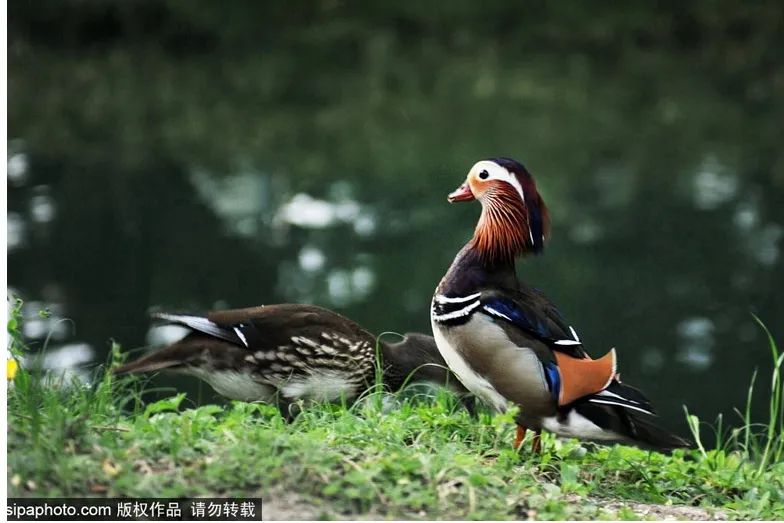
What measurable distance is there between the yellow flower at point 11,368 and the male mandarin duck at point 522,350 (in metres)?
1.35

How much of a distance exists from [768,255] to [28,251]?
6.17 m

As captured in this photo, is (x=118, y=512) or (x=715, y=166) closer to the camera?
(x=118, y=512)

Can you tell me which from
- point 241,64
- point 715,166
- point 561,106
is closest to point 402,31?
point 241,64

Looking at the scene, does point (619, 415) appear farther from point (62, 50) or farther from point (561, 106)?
point (62, 50)

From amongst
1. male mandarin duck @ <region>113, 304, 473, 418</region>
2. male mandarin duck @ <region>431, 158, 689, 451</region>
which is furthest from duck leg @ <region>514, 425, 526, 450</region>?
male mandarin duck @ <region>113, 304, 473, 418</region>

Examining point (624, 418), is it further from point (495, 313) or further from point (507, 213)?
Answer: point (507, 213)

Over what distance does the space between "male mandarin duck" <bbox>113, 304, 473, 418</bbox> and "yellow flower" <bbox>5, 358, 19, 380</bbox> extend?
0.61 m

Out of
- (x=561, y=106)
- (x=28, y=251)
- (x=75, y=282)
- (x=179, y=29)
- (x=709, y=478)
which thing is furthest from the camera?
(x=179, y=29)

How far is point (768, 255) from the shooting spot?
1060 cm

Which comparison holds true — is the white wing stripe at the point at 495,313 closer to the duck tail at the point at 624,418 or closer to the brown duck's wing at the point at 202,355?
the duck tail at the point at 624,418

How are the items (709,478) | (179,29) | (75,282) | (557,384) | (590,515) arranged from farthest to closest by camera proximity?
1. (179,29)
2. (75,282)
3. (709,478)
4. (557,384)
5. (590,515)

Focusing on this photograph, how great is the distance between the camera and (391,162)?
42.7ft

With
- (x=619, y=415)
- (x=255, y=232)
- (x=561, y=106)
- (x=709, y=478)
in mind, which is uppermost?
(x=561, y=106)

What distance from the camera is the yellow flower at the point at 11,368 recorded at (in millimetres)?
3798
